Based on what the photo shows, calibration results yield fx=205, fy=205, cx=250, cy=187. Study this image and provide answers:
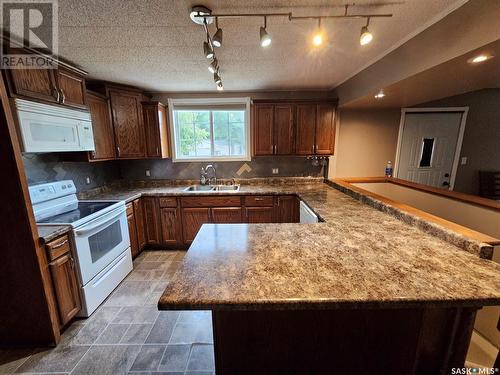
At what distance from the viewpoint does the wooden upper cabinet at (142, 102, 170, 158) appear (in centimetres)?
307

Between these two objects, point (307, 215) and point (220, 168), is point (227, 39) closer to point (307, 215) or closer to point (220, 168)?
point (307, 215)

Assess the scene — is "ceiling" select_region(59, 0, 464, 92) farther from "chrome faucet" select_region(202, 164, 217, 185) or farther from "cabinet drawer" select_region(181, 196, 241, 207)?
"cabinet drawer" select_region(181, 196, 241, 207)

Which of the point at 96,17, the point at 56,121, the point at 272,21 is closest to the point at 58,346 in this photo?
the point at 56,121

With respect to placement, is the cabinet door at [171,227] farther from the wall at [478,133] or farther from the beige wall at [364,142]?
the wall at [478,133]

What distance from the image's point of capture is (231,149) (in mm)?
3568

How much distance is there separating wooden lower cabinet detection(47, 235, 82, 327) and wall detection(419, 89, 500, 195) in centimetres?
522

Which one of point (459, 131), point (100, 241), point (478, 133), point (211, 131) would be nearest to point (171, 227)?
point (100, 241)

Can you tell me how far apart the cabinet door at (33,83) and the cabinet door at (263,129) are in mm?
2292

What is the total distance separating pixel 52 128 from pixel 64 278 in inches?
52.1

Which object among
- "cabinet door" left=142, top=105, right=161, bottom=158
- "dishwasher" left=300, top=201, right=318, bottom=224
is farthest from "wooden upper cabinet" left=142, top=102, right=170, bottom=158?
"dishwasher" left=300, top=201, right=318, bottom=224

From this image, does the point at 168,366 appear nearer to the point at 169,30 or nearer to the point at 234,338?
the point at 234,338

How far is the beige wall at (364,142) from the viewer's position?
11.3 feet

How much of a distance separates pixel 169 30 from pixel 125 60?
0.82 meters

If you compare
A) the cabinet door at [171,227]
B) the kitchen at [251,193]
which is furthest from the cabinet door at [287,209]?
the cabinet door at [171,227]
